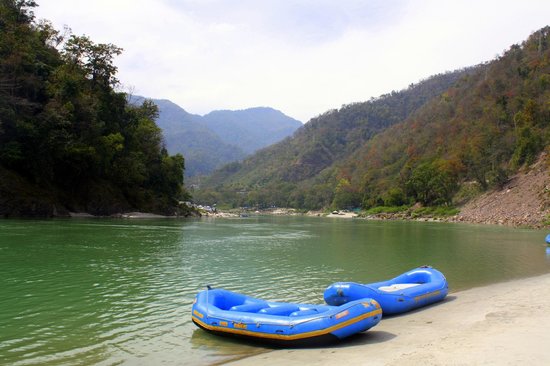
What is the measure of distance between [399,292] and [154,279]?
9.73 m

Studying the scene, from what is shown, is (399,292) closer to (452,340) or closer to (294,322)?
(452,340)

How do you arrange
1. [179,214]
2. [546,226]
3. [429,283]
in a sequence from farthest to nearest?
[179,214], [546,226], [429,283]

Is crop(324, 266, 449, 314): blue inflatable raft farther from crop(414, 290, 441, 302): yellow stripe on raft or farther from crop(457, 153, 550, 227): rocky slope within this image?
crop(457, 153, 550, 227): rocky slope

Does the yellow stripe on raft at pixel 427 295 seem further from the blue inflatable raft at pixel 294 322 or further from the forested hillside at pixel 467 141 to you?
the forested hillside at pixel 467 141

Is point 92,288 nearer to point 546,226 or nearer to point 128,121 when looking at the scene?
point 546,226

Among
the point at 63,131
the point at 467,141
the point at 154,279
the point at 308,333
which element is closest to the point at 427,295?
the point at 308,333

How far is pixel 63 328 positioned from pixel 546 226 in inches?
2158

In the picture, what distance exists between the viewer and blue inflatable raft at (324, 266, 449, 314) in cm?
1139

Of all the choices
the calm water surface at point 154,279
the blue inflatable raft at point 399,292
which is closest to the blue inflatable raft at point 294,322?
the calm water surface at point 154,279

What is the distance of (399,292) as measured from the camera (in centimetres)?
1247

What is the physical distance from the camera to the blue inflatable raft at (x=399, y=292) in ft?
37.4

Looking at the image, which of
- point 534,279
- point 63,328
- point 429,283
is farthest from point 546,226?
point 63,328

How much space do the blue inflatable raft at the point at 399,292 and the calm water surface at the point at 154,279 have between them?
2.57 metres

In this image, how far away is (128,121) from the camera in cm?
8088
